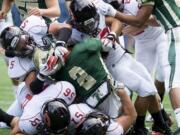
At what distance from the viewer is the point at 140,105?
15.7 feet

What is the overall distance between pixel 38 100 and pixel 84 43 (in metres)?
0.51

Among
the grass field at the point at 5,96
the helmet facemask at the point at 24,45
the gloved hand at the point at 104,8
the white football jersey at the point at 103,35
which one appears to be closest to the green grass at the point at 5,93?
the grass field at the point at 5,96

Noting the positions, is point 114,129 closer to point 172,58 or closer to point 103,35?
point 172,58

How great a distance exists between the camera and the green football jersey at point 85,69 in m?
4.25

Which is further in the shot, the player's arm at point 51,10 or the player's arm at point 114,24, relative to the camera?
the player's arm at point 51,10

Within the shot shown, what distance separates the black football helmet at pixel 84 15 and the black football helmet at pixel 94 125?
724 mm

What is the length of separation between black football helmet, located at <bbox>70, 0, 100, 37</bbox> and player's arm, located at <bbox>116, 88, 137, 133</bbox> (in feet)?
1.82

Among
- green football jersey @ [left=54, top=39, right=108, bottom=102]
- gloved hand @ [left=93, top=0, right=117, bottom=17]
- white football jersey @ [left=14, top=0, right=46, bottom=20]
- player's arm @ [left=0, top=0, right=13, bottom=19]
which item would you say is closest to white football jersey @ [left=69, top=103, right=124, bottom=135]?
green football jersey @ [left=54, top=39, right=108, bottom=102]

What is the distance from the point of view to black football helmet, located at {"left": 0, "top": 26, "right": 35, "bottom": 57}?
14.1ft

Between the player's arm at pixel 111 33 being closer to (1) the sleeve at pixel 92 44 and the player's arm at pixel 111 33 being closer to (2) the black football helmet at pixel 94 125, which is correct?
(1) the sleeve at pixel 92 44

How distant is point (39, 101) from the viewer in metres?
4.25

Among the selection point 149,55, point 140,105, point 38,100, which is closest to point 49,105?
Answer: point 38,100

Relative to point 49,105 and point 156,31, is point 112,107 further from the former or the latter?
point 156,31

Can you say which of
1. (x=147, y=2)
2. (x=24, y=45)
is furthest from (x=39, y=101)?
(x=147, y=2)
